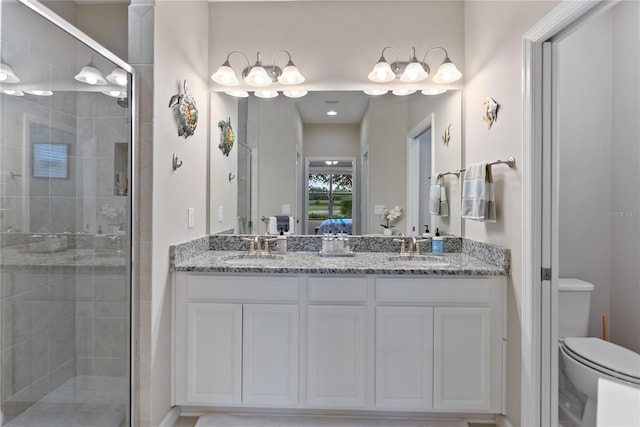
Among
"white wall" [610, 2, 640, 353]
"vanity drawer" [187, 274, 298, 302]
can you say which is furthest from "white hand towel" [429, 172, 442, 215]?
"vanity drawer" [187, 274, 298, 302]

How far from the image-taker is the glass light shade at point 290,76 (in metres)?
2.42

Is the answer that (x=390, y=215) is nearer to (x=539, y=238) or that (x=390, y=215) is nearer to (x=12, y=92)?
(x=539, y=238)

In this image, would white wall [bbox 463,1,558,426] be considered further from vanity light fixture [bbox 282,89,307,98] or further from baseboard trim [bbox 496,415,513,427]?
vanity light fixture [bbox 282,89,307,98]

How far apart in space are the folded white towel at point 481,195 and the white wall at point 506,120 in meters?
0.05

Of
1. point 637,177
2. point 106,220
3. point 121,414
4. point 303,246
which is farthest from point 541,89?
point 121,414

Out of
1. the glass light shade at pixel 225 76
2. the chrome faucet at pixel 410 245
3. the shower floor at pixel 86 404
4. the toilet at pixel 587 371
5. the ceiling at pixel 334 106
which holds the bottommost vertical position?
the shower floor at pixel 86 404

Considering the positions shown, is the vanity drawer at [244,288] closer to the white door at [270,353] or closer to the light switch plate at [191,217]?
the white door at [270,353]

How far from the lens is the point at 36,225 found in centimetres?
164

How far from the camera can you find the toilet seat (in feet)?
5.20

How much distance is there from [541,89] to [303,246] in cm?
169

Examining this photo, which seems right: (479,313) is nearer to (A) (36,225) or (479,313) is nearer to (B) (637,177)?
(B) (637,177)

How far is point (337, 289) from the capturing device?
1.92 m

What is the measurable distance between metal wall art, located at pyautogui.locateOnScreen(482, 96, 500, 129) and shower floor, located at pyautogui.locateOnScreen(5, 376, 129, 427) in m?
2.41

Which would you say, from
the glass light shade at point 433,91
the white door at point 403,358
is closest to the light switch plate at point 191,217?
the white door at point 403,358
